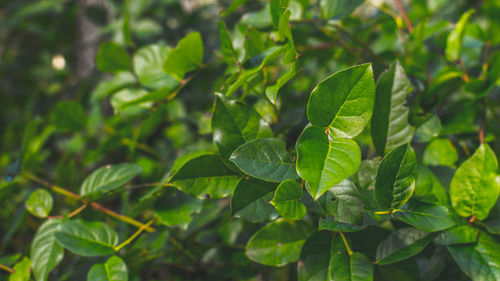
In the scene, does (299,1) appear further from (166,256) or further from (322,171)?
(166,256)

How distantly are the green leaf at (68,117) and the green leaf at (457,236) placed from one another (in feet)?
3.07

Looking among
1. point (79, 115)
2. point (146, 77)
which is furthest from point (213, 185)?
point (79, 115)

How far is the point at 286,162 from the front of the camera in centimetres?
46

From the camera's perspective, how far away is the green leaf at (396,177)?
0.43 m

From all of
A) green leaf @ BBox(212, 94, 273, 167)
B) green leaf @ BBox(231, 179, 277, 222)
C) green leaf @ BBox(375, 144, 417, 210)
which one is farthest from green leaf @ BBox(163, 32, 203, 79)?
green leaf @ BBox(375, 144, 417, 210)

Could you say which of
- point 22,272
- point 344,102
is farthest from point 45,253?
point 344,102

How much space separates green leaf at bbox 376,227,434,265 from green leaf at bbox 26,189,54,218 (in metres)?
0.65

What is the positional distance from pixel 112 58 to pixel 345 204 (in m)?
0.66

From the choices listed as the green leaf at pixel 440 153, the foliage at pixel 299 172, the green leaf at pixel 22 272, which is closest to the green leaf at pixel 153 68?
the foliage at pixel 299 172

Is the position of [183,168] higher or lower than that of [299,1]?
lower

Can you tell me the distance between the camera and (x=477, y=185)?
50cm

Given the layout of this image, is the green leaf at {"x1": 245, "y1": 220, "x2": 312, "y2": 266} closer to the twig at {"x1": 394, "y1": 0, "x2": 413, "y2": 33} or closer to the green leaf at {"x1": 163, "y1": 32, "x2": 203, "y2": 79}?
the green leaf at {"x1": 163, "y1": 32, "x2": 203, "y2": 79}

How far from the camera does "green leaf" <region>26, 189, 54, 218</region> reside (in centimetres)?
72

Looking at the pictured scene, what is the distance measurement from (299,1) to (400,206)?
446mm
